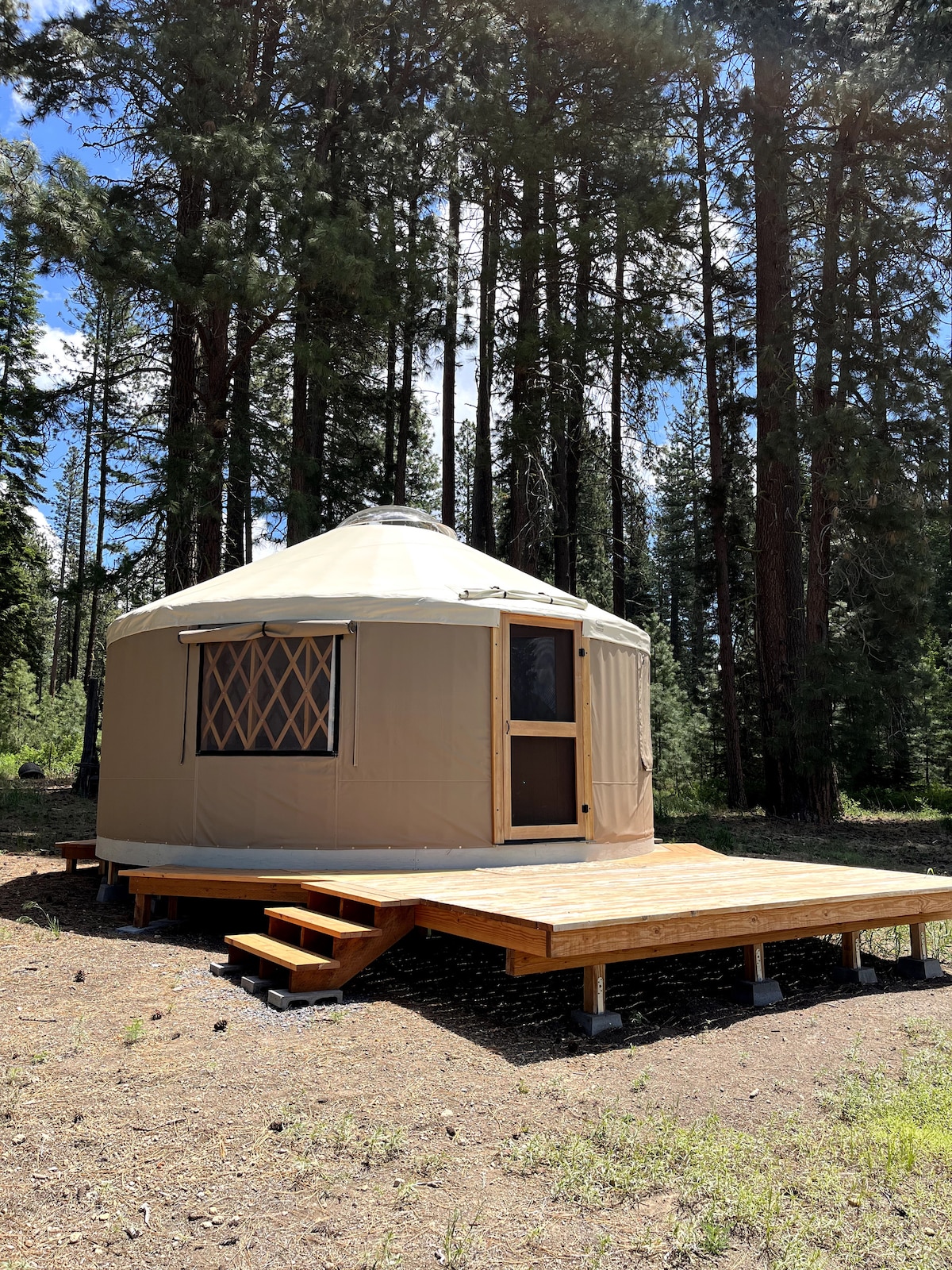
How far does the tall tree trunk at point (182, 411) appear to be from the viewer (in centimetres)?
909

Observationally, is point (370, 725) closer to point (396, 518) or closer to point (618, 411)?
point (396, 518)

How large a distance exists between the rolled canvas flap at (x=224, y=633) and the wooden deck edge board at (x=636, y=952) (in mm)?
2386

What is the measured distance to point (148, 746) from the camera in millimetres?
5625

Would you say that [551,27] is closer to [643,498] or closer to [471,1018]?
[643,498]

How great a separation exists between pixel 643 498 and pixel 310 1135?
1154 centimetres

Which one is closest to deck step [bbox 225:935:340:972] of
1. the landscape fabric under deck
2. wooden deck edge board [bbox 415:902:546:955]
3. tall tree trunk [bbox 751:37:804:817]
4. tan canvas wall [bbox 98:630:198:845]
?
the landscape fabric under deck

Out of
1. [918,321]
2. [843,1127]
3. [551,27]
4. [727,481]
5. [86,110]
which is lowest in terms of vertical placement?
[843,1127]

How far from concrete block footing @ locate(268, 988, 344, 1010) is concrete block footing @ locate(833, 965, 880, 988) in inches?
90.0

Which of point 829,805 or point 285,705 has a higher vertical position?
point 285,705

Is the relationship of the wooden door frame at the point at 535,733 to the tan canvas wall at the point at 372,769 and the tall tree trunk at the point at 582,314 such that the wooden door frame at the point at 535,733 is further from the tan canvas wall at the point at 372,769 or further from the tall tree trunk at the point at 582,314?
the tall tree trunk at the point at 582,314

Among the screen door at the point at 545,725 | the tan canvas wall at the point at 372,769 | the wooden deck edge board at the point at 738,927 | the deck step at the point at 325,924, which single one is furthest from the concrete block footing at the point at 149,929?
the wooden deck edge board at the point at 738,927

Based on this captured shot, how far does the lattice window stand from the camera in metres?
5.07

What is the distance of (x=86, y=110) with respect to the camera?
34.3 feet

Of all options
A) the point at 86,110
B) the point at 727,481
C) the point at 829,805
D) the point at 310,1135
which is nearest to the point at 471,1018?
the point at 310,1135
